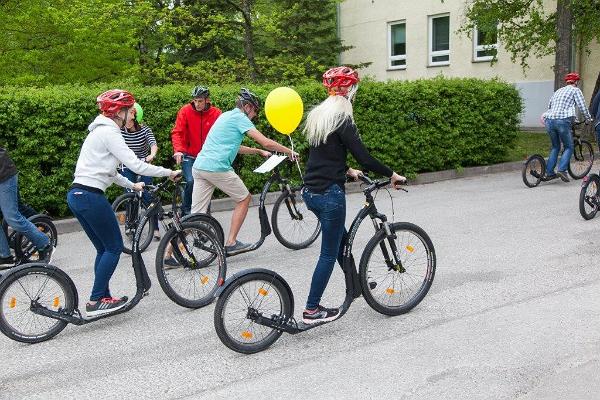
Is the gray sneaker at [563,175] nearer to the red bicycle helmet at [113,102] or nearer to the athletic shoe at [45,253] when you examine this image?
the athletic shoe at [45,253]

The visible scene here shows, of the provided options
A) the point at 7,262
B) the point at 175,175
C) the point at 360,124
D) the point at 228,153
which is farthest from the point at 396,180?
the point at 360,124

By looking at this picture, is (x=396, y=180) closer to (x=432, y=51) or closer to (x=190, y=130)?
(x=190, y=130)

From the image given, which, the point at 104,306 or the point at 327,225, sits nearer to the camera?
the point at 327,225

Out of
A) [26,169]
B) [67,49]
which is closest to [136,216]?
[26,169]

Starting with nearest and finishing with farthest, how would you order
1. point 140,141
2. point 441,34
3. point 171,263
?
point 171,263, point 140,141, point 441,34

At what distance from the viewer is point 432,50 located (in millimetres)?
27031

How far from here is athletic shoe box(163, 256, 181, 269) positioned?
579 centimetres

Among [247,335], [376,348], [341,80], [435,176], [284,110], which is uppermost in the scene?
[341,80]

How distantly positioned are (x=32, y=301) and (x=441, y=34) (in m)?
24.1

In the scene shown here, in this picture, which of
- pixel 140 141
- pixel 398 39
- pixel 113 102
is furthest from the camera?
pixel 398 39

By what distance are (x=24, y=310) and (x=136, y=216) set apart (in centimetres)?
311

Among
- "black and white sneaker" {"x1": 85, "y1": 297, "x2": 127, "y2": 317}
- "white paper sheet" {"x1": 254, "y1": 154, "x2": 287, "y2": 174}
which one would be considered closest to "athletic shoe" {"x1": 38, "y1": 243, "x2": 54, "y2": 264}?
"black and white sneaker" {"x1": 85, "y1": 297, "x2": 127, "y2": 317}

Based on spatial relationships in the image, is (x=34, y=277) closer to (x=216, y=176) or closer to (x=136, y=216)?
(x=216, y=176)

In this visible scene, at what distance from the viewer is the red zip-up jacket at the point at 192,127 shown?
8398 mm
